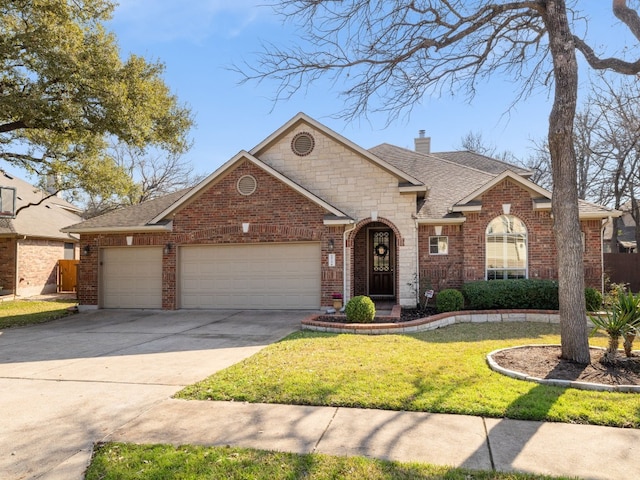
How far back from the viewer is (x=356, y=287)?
15523 mm

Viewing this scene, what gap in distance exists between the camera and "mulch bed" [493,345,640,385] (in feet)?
19.7

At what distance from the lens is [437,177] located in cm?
1692

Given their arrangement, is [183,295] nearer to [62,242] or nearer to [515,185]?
[515,185]

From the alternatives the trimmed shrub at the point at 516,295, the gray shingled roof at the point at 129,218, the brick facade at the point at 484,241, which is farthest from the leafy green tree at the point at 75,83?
the trimmed shrub at the point at 516,295

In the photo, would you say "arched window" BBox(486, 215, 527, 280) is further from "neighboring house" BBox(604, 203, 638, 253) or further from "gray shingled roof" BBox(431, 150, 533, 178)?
"neighboring house" BBox(604, 203, 638, 253)

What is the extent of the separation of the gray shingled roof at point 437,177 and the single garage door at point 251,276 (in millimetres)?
4163

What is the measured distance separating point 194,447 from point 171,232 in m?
11.3

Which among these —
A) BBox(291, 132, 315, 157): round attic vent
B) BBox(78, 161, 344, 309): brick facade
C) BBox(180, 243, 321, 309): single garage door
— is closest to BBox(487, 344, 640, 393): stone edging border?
BBox(78, 161, 344, 309): brick facade

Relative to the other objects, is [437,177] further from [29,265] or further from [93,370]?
[29,265]

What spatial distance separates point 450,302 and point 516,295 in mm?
1936

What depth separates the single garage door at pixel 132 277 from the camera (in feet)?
Answer: 48.3

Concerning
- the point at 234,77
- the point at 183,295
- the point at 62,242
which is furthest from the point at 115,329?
the point at 62,242

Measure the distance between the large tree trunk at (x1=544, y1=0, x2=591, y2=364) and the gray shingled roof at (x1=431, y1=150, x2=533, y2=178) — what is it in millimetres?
11635

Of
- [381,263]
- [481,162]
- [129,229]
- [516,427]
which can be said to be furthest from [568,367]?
[481,162]
